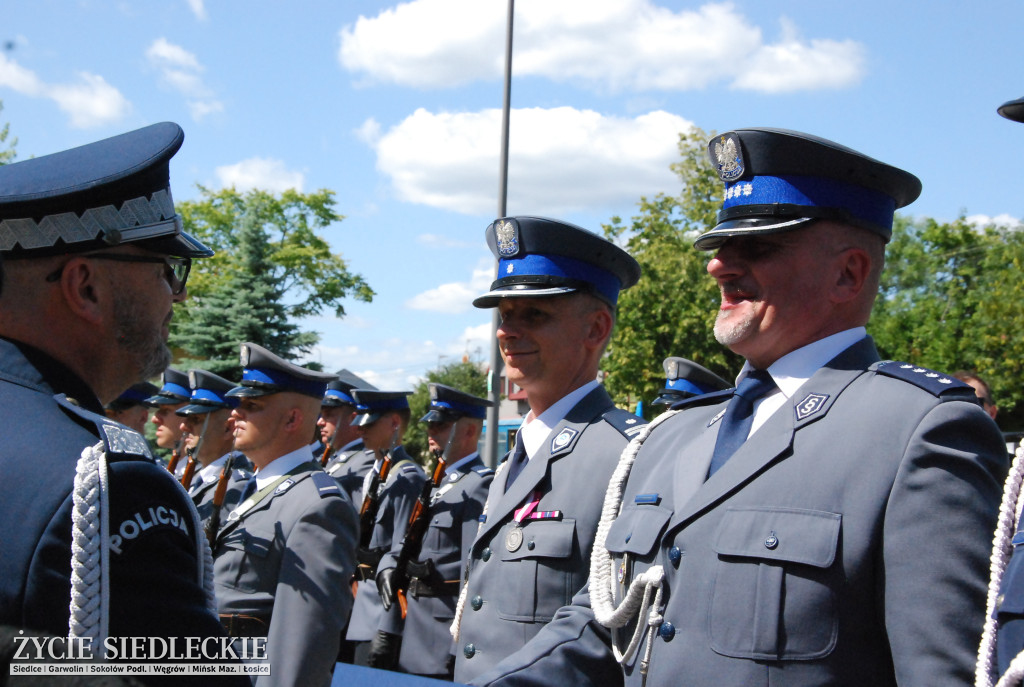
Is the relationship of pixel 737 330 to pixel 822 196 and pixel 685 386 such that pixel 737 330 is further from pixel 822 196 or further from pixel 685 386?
pixel 685 386

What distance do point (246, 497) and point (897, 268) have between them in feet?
169

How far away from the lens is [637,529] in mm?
2627

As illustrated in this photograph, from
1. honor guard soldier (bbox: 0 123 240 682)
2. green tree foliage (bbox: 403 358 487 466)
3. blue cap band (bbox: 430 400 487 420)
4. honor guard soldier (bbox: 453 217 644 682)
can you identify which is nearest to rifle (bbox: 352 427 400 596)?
blue cap band (bbox: 430 400 487 420)

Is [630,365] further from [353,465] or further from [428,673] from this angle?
[428,673]

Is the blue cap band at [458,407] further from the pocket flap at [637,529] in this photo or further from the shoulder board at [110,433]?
the shoulder board at [110,433]

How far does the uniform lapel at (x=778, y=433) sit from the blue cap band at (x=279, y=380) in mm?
3673

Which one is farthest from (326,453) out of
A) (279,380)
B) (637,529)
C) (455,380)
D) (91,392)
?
(455,380)

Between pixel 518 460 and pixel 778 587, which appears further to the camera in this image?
pixel 518 460

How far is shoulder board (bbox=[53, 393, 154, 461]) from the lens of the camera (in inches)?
74.3

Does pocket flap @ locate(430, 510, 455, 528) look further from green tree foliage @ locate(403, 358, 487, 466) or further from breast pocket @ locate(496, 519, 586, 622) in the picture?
green tree foliage @ locate(403, 358, 487, 466)

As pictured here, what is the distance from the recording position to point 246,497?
5.42 m

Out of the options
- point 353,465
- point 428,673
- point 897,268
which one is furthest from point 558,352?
point 897,268

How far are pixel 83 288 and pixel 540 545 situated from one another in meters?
1.97

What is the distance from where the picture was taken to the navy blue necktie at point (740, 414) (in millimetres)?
2582
